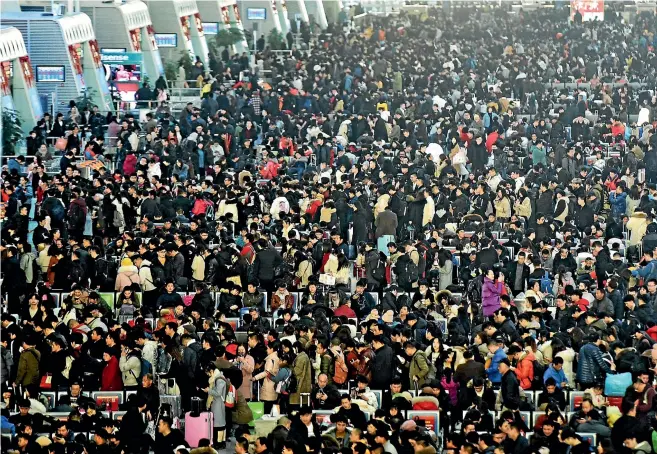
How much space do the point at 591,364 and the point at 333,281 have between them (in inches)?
225

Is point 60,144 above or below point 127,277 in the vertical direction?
below

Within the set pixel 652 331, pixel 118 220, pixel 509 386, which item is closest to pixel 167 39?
pixel 118 220

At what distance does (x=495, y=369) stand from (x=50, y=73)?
26887 millimetres

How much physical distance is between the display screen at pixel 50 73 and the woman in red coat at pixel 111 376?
24920mm

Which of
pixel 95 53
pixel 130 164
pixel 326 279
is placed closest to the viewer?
pixel 326 279

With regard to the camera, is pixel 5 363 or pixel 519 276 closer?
pixel 5 363

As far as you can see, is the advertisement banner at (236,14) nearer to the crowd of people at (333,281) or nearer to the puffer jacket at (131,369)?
the crowd of people at (333,281)

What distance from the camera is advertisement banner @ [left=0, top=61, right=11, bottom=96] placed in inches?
1708

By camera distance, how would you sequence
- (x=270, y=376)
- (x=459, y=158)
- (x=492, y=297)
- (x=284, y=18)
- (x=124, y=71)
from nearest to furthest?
(x=270, y=376) → (x=492, y=297) → (x=459, y=158) → (x=124, y=71) → (x=284, y=18)

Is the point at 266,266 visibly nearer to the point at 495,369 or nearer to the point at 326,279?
the point at 326,279

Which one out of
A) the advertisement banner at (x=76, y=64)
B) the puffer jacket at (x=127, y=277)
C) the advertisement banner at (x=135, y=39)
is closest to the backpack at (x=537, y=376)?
the puffer jacket at (x=127, y=277)

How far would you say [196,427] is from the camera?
70.3 ft

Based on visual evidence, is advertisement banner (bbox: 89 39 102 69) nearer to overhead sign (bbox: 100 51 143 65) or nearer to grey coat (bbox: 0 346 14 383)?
overhead sign (bbox: 100 51 143 65)

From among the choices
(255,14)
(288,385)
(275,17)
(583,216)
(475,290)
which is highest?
(288,385)
